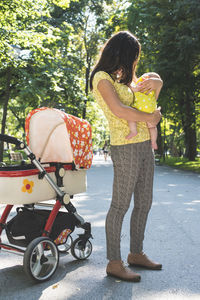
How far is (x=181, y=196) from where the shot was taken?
337 inches

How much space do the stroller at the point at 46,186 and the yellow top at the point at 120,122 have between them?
0.46 m

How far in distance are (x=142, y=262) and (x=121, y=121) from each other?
130 cm

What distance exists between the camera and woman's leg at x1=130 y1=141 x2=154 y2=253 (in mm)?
3387

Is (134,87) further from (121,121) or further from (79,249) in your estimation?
(79,249)

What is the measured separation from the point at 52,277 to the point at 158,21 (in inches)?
580

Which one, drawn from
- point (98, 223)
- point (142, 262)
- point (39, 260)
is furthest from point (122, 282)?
point (98, 223)

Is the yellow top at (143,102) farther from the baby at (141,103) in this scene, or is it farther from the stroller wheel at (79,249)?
the stroller wheel at (79,249)

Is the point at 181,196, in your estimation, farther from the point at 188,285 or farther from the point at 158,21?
the point at 158,21

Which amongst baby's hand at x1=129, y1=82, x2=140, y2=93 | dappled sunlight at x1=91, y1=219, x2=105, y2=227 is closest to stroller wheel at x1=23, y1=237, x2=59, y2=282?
baby's hand at x1=129, y1=82, x2=140, y2=93

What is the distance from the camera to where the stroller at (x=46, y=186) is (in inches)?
128

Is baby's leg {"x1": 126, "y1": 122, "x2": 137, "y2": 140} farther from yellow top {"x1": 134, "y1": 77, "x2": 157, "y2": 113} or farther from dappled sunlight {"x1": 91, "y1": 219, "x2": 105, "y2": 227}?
dappled sunlight {"x1": 91, "y1": 219, "x2": 105, "y2": 227}

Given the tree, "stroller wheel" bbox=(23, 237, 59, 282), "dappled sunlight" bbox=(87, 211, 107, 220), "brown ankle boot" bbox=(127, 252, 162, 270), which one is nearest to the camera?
"stroller wheel" bbox=(23, 237, 59, 282)

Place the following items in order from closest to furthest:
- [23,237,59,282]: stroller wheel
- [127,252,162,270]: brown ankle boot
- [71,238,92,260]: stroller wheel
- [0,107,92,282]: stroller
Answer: [23,237,59,282]: stroller wheel → [0,107,92,282]: stroller → [127,252,162,270]: brown ankle boot → [71,238,92,260]: stroller wheel

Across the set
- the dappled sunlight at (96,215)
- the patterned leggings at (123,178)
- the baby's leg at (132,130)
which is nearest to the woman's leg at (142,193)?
the patterned leggings at (123,178)
